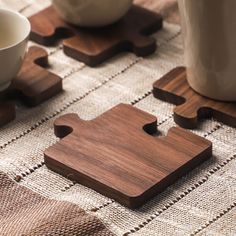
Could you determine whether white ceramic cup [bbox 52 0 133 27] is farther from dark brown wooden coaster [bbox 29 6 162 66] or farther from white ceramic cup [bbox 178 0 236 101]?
white ceramic cup [bbox 178 0 236 101]

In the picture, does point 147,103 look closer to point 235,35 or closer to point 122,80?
point 122,80

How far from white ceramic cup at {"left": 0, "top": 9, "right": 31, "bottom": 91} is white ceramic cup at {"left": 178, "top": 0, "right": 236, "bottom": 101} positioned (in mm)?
230

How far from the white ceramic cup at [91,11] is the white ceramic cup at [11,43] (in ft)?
0.36

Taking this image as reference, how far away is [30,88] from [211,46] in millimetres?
272

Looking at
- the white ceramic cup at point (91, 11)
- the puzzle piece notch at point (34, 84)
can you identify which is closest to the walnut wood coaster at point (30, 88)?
the puzzle piece notch at point (34, 84)

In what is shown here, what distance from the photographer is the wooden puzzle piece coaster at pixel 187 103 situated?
1275mm

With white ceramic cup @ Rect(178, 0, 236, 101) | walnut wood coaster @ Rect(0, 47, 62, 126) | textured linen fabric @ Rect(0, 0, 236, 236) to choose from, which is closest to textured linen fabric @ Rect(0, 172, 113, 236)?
textured linen fabric @ Rect(0, 0, 236, 236)

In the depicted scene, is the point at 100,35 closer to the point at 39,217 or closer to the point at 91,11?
the point at 91,11

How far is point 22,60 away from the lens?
51.4 inches

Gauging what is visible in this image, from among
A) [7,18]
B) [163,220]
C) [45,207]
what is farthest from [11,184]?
[7,18]

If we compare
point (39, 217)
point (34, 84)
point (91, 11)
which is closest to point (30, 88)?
point (34, 84)

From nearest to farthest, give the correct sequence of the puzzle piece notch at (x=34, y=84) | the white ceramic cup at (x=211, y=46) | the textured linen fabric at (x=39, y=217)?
the textured linen fabric at (x=39, y=217)
the white ceramic cup at (x=211, y=46)
the puzzle piece notch at (x=34, y=84)

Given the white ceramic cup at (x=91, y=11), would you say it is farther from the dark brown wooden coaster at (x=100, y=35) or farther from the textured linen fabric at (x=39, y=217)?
the textured linen fabric at (x=39, y=217)

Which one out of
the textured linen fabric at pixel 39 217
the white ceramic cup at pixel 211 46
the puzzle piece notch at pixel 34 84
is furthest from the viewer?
the puzzle piece notch at pixel 34 84
